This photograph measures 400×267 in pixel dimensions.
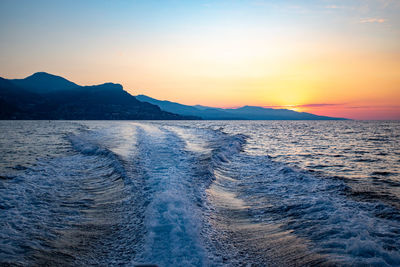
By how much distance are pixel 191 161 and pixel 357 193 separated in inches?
359

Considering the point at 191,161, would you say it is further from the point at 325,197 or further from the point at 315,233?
the point at 315,233

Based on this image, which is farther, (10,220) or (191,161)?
(191,161)

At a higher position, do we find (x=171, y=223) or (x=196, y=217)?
(x=171, y=223)

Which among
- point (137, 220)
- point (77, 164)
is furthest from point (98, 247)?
point (77, 164)

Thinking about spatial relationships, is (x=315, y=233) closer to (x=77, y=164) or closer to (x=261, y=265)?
(x=261, y=265)

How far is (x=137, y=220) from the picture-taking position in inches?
248

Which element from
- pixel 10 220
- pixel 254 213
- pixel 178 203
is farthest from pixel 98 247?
pixel 254 213

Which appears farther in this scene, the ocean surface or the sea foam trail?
the ocean surface

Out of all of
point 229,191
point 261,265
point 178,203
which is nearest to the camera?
point 261,265

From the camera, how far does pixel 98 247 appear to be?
16.5 feet

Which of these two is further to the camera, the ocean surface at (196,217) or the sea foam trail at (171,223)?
the ocean surface at (196,217)

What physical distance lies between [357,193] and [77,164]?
600 inches

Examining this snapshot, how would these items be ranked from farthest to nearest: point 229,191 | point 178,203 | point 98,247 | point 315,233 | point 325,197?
point 229,191, point 325,197, point 178,203, point 315,233, point 98,247

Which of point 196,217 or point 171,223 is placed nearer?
point 171,223
